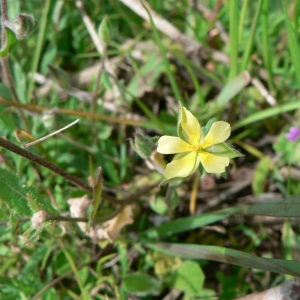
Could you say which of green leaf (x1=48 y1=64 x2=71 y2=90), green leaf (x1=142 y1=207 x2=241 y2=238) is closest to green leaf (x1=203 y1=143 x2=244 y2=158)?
green leaf (x1=142 y1=207 x2=241 y2=238)

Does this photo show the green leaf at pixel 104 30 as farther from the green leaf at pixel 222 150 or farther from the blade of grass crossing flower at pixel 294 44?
the green leaf at pixel 222 150

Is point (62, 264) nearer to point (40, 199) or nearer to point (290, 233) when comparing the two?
point (40, 199)

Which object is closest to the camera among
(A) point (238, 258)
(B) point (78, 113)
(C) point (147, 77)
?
(A) point (238, 258)

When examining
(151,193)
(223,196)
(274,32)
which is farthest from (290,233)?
(274,32)

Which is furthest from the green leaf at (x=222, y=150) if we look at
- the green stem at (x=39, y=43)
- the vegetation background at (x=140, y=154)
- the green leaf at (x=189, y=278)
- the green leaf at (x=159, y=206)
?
the green stem at (x=39, y=43)

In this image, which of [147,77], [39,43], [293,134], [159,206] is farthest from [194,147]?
[39,43]

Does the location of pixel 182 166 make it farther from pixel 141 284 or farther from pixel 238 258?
pixel 141 284
